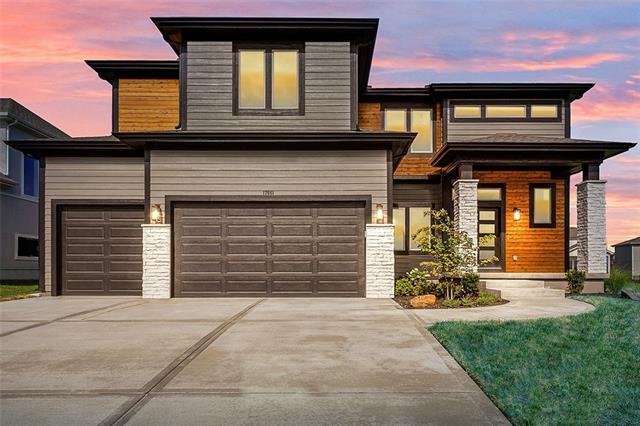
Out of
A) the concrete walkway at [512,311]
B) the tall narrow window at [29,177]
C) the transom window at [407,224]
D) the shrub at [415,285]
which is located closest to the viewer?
the concrete walkway at [512,311]

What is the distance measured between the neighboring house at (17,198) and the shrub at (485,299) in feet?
68.8

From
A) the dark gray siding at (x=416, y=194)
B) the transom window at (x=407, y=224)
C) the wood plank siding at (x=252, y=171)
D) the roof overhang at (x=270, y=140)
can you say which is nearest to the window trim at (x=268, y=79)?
the roof overhang at (x=270, y=140)

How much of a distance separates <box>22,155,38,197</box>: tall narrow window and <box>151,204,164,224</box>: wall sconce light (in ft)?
47.5

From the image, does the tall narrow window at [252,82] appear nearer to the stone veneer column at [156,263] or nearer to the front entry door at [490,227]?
the stone veneer column at [156,263]

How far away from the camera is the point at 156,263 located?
1433 cm

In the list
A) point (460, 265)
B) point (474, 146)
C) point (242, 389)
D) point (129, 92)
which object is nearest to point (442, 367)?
point (242, 389)

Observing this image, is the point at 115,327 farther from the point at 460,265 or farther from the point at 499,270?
the point at 499,270

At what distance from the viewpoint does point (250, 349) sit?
707cm

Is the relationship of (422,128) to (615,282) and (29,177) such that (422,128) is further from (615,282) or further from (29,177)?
(29,177)

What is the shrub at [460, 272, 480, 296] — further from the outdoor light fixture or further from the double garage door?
the outdoor light fixture

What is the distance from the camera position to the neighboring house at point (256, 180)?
14.4 m

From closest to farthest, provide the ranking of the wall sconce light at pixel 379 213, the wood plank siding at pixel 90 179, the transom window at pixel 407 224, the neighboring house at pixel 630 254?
the wall sconce light at pixel 379 213, the wood plank siding at pixel 90 179, the transom window at pixel 407 224, the neighboring house at pixel 630 254

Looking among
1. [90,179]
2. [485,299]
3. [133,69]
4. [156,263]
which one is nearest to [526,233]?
[485,299]

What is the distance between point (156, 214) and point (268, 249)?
3253 millimetres
